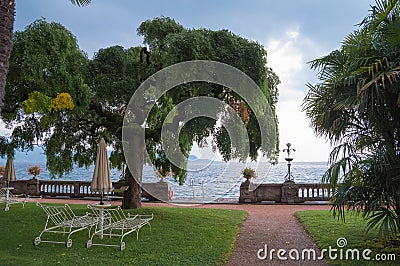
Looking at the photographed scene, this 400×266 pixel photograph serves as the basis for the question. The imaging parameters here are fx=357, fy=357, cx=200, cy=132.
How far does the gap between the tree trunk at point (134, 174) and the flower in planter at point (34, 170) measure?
759 centimetres

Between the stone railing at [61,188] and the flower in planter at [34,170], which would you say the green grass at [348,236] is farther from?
the flower in planter at [34,170]

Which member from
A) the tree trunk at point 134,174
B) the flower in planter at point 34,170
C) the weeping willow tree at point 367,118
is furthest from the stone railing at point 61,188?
the weeping willow tree at point 367,118

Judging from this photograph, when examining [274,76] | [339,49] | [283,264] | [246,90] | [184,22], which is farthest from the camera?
[184,22]

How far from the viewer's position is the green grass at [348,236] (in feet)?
19.1

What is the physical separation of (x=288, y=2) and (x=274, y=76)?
84.7 inches

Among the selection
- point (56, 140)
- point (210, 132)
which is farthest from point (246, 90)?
point (56, 140)

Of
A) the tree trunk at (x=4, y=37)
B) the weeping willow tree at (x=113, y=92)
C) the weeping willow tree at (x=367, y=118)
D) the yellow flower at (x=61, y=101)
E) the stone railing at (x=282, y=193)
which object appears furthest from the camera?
the stone railing at (x=282, y=193)

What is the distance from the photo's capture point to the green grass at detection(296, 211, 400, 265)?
582 cm

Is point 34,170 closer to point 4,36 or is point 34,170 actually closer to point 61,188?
point 61,188

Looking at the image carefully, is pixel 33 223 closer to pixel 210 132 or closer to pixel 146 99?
pixel 146 99

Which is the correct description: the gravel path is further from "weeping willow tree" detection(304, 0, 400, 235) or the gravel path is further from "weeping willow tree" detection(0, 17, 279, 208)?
"weeping willow tree" detection(0, 17, 279, 208)

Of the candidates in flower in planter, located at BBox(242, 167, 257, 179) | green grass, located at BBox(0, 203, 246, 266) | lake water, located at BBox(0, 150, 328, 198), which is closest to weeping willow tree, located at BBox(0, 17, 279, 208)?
lake water, located at BBox(0, 150, 328, 198)

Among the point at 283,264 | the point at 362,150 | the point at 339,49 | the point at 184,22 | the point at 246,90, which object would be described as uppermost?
the point at 184,22

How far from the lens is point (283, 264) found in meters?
5.67
